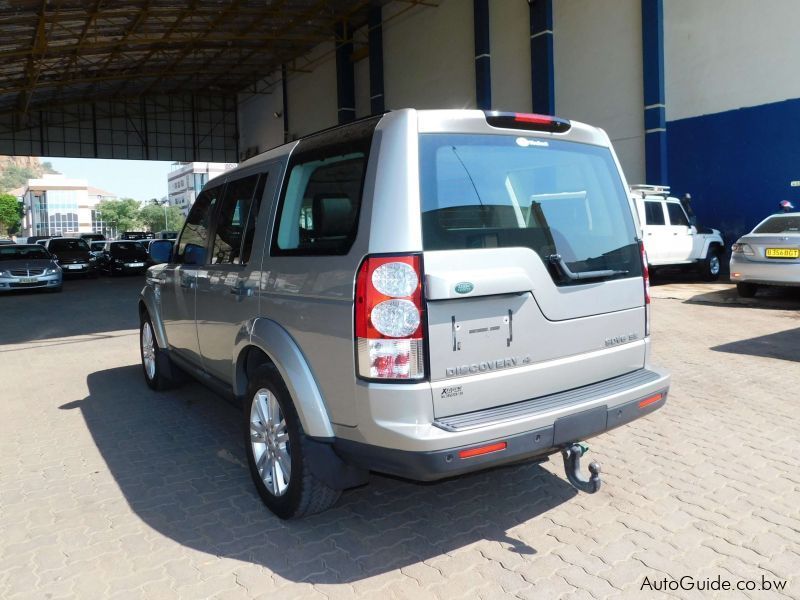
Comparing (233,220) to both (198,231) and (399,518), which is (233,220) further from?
(399,518)

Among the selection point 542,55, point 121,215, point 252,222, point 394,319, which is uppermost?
point 121,215

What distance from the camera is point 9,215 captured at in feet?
349

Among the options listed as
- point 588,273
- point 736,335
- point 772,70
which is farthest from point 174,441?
point 772,70

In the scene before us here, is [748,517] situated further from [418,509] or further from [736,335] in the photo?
[736,335]

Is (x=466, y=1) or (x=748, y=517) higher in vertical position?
(x=466, y=1)

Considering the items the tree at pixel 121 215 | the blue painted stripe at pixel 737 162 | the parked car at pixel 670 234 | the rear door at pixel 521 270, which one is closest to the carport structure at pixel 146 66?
the blue painted stripe at pixel 737 162

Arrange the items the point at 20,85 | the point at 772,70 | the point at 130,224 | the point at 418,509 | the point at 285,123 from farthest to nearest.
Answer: the point at 130,224, the point at 285,123, the point at 20,85, the point at 772,70, the point at 418,509

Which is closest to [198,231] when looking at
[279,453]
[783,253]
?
[279,453]

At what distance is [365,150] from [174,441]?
2.93m

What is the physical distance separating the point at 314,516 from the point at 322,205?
5.41ft

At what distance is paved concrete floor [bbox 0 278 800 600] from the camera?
2.88m

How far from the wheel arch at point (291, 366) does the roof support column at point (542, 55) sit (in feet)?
57.3

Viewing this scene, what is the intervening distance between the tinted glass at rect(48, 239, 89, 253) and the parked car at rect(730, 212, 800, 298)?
2259 cm

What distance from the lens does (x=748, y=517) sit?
11.1 feet
